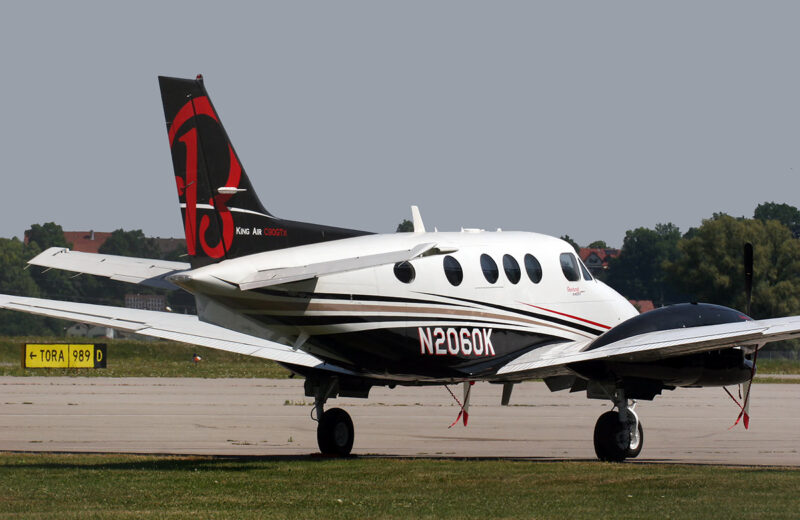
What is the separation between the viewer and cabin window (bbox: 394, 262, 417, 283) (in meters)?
20.3

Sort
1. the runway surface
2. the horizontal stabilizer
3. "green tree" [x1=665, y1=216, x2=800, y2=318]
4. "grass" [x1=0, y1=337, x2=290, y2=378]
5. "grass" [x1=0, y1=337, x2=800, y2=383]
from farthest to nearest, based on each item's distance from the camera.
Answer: "green tree" [x1=665, y1=216, x2=800, y2=318] < "grass" [x1=0, y1=337, x2=290, y2=378] < "grass" [x1=0, y1=337, x2=800, y2=383] < the runway surface < the horizontal stabilizer

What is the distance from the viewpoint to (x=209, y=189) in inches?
781

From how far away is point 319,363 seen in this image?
2202 cm

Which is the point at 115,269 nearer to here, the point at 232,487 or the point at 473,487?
the point at 232,487

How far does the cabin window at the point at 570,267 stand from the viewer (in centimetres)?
2284

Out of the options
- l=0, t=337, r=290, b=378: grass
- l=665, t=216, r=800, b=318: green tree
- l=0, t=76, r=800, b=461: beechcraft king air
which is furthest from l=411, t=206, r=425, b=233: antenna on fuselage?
l=665, t=216, r=800, b=318: green tree

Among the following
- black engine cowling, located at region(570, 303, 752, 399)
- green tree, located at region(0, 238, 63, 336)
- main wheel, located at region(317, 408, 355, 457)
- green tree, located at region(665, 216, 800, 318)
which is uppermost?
green tree, located at region(0, 238, 63, 336)

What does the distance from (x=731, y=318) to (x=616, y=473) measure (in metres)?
3.62

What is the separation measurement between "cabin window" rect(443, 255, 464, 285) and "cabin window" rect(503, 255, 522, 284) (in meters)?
1.07

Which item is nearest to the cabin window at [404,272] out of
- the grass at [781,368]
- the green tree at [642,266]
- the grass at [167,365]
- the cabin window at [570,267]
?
the cabin window at [570,267]

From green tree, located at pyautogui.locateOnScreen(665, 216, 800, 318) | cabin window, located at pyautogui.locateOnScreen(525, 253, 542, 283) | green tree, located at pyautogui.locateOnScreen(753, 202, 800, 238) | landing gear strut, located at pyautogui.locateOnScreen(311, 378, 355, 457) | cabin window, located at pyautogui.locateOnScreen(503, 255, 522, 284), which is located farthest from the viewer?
green tree, located at pyautogui.locateOnScreen(753, 202, 800, 238)

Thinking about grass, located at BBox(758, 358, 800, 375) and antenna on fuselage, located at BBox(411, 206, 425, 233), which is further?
grass, located at BBox(758, 358, 800, 375)

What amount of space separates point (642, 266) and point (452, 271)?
115 metres

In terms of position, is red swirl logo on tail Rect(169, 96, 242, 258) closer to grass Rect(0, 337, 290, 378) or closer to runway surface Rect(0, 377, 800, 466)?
runway surface Rect(0, 377, 800, 466)
